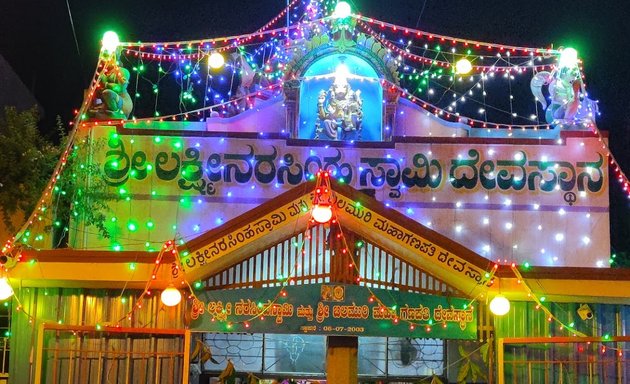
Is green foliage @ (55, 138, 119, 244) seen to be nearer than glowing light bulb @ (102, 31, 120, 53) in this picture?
Yes

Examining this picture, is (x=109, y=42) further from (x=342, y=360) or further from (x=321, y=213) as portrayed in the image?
(x=342, y=360)

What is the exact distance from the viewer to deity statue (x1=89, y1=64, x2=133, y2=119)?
14836 mm

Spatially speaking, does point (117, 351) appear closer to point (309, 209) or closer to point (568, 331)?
point (309, 209)

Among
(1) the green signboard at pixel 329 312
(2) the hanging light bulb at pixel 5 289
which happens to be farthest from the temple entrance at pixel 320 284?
(2) the hanging light bulb at pixel 5 289

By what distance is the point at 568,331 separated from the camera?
39.5 ft

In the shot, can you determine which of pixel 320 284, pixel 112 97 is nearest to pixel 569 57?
pixel 320 284

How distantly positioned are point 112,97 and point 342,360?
23.0ft

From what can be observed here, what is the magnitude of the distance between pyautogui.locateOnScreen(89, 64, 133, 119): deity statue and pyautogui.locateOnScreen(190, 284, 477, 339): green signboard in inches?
196

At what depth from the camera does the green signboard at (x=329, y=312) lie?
37.5 ft

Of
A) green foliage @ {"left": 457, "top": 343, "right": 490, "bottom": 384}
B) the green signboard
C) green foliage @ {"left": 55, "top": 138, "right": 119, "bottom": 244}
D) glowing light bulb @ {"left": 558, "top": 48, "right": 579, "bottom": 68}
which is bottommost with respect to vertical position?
green foliage @ {"left": 457, "top": 343, "right": 490, "bottom": 384}

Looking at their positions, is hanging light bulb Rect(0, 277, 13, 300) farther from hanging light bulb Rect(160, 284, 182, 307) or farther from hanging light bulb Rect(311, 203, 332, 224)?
hanging light bulb Rect(311, 203, 332, 224)

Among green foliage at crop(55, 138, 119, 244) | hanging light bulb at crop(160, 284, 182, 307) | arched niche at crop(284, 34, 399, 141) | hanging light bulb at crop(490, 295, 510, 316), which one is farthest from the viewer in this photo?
arched niche at crop(284, 34, 399, 141)

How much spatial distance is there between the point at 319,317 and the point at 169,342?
241 cm

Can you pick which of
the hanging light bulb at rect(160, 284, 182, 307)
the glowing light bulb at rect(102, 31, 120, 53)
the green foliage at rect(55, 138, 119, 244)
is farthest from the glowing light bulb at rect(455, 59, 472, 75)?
the hanging light bulb at rect(160, 284, 182, 307)
